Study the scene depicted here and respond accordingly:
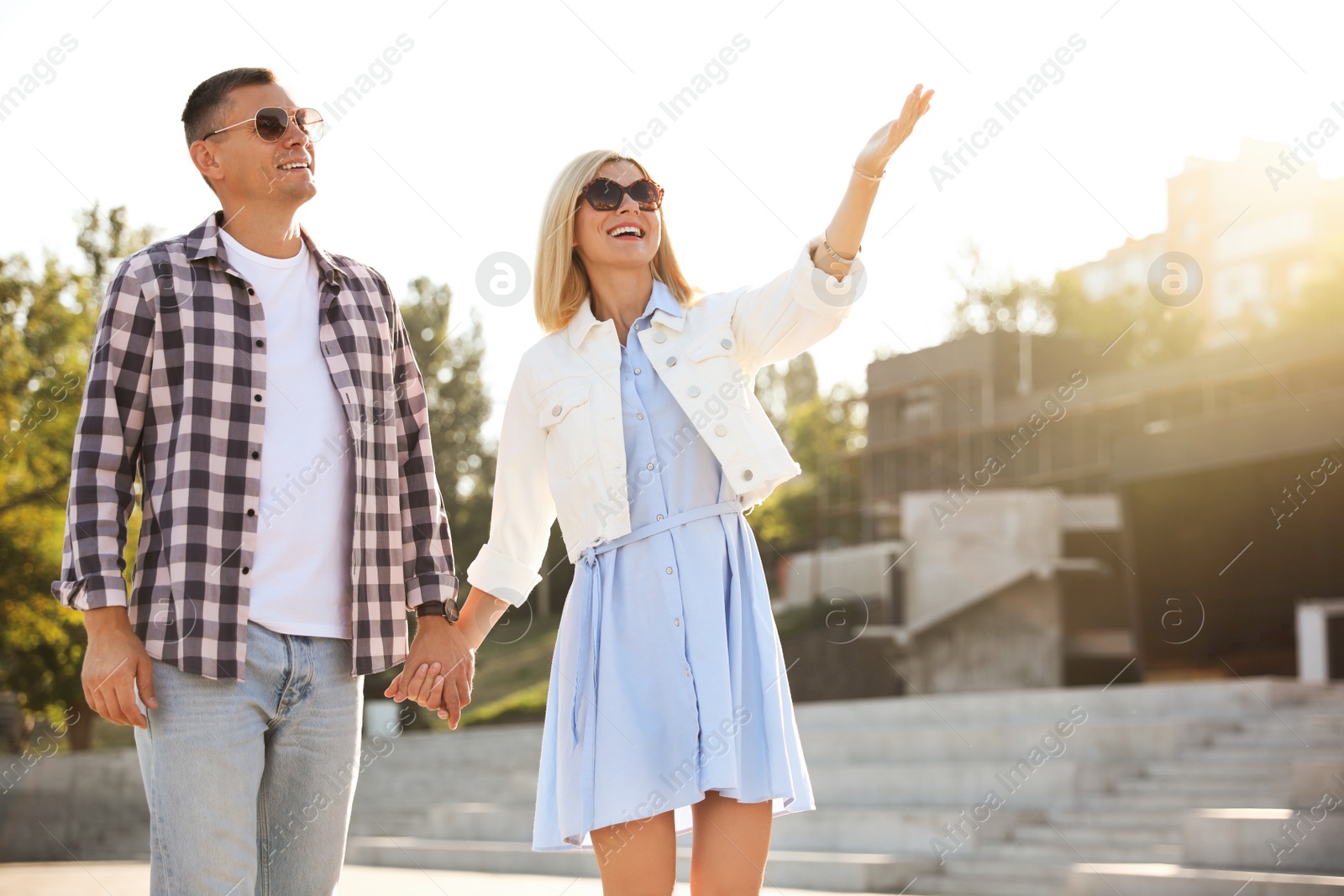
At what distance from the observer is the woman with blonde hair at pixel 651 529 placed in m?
2.82

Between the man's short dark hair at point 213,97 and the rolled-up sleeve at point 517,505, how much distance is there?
36.3 inches

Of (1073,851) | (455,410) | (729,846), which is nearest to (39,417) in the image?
(1073,851)

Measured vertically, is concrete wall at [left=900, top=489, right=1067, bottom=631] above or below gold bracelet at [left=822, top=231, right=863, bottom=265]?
below

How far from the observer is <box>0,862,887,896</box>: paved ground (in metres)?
8.03

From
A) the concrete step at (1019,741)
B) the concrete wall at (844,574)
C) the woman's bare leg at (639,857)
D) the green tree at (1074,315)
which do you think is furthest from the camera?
the green tree at (1074,315)

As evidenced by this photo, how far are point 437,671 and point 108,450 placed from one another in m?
0.85

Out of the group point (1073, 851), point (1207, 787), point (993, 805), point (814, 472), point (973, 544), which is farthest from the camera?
point (814, 472)

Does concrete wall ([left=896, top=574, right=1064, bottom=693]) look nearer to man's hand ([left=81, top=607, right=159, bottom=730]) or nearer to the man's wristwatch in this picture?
the man's wristwatch

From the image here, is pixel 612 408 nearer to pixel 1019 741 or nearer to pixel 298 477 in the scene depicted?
pixel 298 477

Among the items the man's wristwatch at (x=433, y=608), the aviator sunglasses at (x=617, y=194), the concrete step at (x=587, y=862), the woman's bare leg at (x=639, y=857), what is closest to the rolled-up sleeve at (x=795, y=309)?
the aviator sunglasses at (x=617, y=194)

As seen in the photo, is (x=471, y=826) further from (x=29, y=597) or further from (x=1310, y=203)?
(x=1310, y=203)

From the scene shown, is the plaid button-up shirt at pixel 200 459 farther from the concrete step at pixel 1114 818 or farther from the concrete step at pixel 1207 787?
the concrete step at pixel 1207 787

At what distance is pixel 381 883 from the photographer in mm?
8734

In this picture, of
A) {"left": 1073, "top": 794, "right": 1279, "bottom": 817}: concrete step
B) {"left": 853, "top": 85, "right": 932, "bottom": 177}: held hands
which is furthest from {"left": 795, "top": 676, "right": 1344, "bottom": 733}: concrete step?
{"left": 853, "top": 85, "right": 932, "bottom": 177}: held hands
